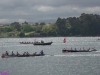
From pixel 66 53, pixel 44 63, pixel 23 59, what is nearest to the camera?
pixel 44 63

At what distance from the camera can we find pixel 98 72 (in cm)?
6412

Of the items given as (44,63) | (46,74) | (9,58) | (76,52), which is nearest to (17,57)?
(9,58)

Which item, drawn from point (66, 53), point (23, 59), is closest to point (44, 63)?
point (23, 59)

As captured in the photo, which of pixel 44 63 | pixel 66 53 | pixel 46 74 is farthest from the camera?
pixel 66 53

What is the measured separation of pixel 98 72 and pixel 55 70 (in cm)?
790

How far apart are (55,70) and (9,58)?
27903 millimetres

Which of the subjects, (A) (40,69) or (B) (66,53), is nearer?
(A) (40,69)

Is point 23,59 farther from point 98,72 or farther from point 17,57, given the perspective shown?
point 98,72

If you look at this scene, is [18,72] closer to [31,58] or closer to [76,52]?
[31,58]

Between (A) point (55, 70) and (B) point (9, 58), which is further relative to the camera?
(B) point (9, 58)

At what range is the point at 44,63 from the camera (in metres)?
80.7

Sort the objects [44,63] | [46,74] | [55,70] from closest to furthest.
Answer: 1. [46,74]
2. [55,70]
3. [44,63]

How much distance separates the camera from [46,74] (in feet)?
205

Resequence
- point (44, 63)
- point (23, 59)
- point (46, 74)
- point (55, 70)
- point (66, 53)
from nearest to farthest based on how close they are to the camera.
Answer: point (46, 74) → point (55, 70) → point (44, 63) → point (23, 59) → point (66, 53)
